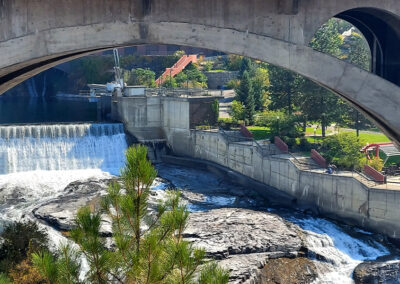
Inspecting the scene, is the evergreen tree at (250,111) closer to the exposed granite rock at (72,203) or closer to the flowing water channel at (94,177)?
the flowing water channel at (94,177)

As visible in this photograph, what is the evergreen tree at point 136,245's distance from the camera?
351 inches

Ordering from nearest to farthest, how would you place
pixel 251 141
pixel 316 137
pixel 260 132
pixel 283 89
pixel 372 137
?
pixel 251 141 → pixel 372 137 → pixel 316 137 → pixel 260 132 → pixel 283 89

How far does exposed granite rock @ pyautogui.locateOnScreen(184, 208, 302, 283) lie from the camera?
2400 cm

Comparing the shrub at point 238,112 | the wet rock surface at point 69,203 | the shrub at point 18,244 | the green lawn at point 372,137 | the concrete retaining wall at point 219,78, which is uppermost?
the concrete retaining wall at point 219,78

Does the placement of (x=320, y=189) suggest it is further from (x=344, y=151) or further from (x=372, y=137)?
(x=372, y=137)

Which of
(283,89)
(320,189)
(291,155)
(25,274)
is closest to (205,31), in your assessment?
(25,274)

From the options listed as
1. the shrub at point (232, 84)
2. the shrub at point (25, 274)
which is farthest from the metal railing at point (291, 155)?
the shrub at point (25, 274)

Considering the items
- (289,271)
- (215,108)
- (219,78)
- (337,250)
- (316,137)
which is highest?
(219,78)

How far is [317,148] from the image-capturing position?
114 feet

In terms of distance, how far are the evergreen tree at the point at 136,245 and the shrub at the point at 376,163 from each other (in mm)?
22215

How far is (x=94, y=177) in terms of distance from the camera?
123ft

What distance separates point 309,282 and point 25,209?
49.1 feet

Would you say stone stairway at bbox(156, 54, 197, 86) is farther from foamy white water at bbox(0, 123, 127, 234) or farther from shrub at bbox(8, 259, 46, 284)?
shrub at bbox(8, 259, 46, 284)

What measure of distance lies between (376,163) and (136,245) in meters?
22.7
